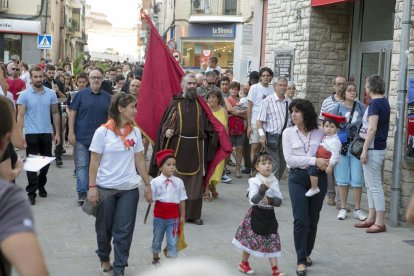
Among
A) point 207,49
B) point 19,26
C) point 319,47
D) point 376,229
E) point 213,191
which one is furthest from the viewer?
point 207,49

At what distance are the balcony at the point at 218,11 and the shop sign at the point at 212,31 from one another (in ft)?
1.28

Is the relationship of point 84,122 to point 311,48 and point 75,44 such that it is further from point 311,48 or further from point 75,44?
point 75,44

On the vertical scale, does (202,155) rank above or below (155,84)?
below

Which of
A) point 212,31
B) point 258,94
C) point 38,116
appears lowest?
point 38,116

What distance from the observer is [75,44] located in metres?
76.4

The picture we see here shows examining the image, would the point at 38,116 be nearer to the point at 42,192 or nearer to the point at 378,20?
the point at 42,192

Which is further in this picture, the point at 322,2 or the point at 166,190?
the point at 322,2

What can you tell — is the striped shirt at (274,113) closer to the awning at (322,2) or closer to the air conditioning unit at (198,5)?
the awning at (322,2)

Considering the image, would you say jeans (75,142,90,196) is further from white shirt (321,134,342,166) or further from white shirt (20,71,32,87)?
white shirt (20,71,32,87)

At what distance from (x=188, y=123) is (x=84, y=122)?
64.5 inches

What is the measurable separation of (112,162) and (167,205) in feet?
2.29

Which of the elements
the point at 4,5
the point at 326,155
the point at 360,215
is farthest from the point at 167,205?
the point at 4,5

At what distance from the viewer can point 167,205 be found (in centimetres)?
646

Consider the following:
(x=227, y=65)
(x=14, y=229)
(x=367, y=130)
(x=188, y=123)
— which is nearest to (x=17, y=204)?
(x=14, y=229)
